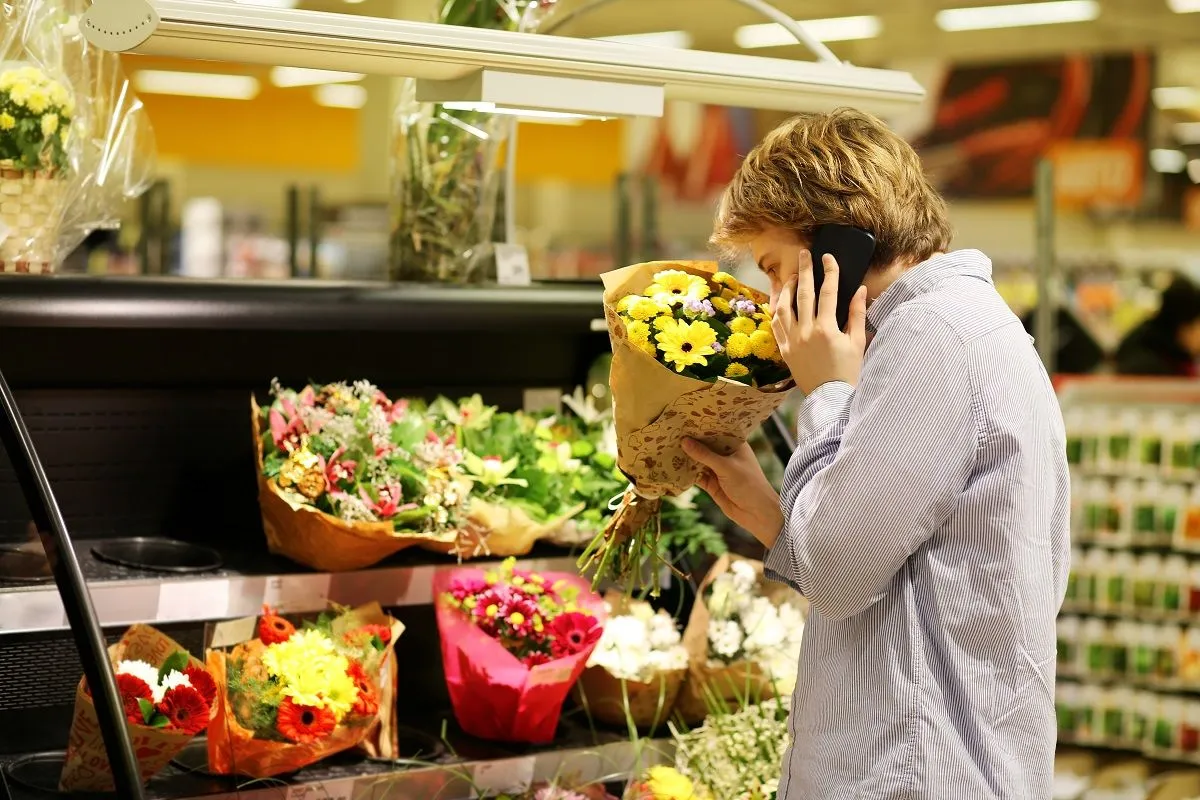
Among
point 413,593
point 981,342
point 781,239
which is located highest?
point 781,239

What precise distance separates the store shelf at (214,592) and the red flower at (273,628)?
0.05 m

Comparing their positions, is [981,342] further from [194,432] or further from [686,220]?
[686,220]

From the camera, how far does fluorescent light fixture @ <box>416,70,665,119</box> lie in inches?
89.5

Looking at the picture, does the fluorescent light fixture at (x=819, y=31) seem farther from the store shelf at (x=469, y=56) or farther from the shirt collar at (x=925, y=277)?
the shirt collar at (x=925, y=277)

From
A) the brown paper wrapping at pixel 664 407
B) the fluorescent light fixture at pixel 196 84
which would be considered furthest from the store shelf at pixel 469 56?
the fluorescent light fixture at pixel 196 84

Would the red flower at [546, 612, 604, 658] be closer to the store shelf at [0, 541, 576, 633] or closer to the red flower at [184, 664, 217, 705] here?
the store shelf at [0, 541, 576, 633]

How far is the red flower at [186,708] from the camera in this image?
2.20 metres

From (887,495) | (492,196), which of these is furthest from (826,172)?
(492,196)

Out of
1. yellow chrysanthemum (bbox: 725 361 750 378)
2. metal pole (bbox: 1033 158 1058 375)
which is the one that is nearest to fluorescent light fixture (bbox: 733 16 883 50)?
metal pole (bbox: 1033 158 1058 375)

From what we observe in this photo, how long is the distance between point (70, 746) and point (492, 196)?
1549 mm

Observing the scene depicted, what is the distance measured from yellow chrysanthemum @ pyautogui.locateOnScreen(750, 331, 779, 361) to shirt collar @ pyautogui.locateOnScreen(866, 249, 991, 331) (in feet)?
0.60

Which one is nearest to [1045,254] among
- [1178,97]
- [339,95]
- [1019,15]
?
[1019,15]

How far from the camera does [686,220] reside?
52.5ft

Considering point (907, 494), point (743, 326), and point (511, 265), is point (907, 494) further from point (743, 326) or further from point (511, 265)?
point (511, 265)
